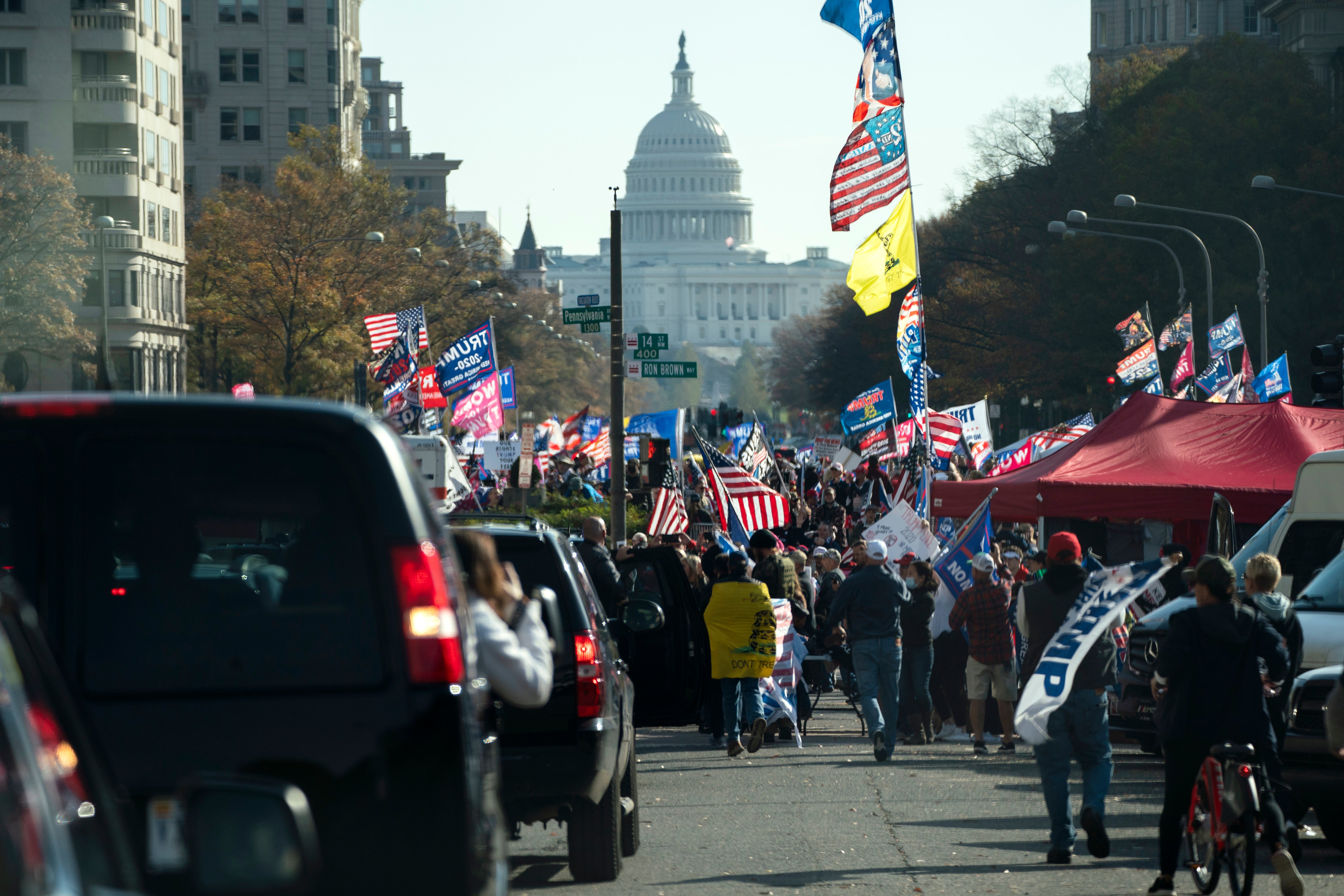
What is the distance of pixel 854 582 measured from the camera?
539 inches

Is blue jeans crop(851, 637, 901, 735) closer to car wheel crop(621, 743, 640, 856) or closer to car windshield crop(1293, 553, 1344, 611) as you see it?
car windshield crop(1293, 553, 1344, 611)

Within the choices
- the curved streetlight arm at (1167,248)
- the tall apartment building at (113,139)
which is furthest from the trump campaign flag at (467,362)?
the tall apartment building at (113,139)

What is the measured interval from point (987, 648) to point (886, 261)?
19.3ft

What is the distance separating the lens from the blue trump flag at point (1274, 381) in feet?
94.9

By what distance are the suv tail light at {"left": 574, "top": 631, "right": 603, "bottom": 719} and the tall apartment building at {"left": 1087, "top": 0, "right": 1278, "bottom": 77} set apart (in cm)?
7961

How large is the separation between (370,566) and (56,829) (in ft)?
5.59

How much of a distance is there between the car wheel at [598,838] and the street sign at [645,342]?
43.8ft

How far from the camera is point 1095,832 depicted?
9.18 meters

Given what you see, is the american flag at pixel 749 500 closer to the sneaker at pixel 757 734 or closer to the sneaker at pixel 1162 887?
the sneaker at pixel 757 734

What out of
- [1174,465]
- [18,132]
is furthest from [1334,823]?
[18,132]

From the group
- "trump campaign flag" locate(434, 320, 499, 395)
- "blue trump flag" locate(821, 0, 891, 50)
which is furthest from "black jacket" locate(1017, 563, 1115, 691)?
"trump campaign flag" locate(434, 320, 499, 395)

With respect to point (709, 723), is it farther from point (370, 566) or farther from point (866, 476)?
point (866, 476)

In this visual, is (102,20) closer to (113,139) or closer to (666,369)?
(113,139)

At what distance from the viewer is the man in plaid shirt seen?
14.5 m
